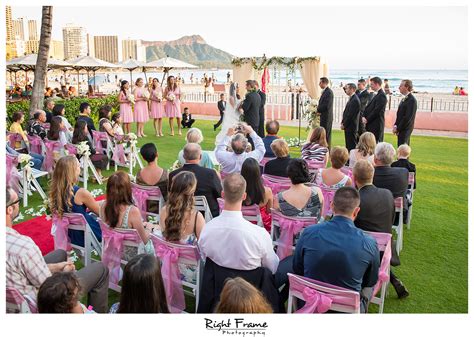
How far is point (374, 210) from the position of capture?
4117mm

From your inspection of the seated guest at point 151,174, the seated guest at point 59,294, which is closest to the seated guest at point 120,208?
the seated guest at point 151,174

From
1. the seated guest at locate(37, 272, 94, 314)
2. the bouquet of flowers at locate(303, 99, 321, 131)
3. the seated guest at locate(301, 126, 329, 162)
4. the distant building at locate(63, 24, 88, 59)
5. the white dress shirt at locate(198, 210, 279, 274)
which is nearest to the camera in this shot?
the seated guest at locate(37, 272, 94, 314)

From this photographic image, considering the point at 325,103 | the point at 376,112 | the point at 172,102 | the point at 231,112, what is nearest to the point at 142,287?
the point at 376,112

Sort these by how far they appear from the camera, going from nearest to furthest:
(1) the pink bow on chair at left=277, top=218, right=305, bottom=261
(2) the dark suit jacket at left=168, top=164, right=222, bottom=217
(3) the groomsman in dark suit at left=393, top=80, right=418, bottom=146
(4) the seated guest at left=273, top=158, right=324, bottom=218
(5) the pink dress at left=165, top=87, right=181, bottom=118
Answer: (1) the pink bow on chair at left=277, top=218, right=305, bottom=261 → (4) the seated guest at left=273, top=158, right=324, bottom=218 → (2) the dark suit jacket at left=168, top=164, right=222, bottom=217 → (3) the groomsman in dark suit at left=393, top=80, right=418, bottom=146 → (5) the pink dress at left=165, top=87, right=181, bottom=118

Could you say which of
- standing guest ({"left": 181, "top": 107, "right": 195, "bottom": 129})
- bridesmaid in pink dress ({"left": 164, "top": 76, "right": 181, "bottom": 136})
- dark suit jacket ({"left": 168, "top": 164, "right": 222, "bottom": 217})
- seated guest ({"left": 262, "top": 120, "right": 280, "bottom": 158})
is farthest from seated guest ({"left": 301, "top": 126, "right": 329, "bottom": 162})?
standing guest ({"left": 181, "top": 107, "right": 195, "bottom": 129})

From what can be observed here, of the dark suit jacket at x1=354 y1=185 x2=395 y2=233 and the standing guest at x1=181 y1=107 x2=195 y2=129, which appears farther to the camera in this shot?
the standing guest at x1=181 y1=107 x2=195 y2=129

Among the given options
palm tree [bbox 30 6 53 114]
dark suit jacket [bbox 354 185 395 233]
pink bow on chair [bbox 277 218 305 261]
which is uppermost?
palm tree [bbox 30 6 53 114]

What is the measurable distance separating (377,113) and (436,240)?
439cm

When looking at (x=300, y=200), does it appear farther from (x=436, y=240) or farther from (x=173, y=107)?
(x=173, y=107)

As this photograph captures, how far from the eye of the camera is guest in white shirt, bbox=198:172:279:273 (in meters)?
3.30

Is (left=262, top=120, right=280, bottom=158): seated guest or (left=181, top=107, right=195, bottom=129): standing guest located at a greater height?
(left=181, top=107, right=195, bottom=129): standing guest

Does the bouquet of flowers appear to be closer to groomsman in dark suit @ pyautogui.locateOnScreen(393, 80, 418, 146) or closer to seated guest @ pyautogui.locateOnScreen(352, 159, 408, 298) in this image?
groomsman in dark suit @ pyautogui.locateOnScreen(393, 80, 418, 146)

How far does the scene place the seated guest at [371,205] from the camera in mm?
4121
